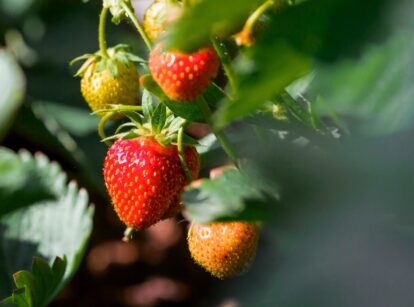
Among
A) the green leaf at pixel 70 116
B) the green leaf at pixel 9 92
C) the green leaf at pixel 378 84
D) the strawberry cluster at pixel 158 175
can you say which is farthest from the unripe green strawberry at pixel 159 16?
the green leaf at pixel 70 116

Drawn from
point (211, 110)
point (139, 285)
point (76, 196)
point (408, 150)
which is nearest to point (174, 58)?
point (211, 110)

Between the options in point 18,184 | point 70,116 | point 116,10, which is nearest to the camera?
point 116,10

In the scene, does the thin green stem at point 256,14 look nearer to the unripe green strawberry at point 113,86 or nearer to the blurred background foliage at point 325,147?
the blurred background foliage at point 325,147

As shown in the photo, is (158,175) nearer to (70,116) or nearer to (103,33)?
(103,33)

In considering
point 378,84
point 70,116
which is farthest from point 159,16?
point 70,116

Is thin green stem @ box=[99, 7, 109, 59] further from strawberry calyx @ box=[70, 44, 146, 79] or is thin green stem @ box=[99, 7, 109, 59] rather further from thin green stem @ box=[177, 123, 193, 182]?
thin green stem @ box=[177, 123, 193, 182]

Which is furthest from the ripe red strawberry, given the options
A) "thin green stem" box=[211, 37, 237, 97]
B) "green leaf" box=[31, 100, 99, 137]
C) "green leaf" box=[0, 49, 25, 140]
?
"green leaf" box=[31, 100, 99, 137]
